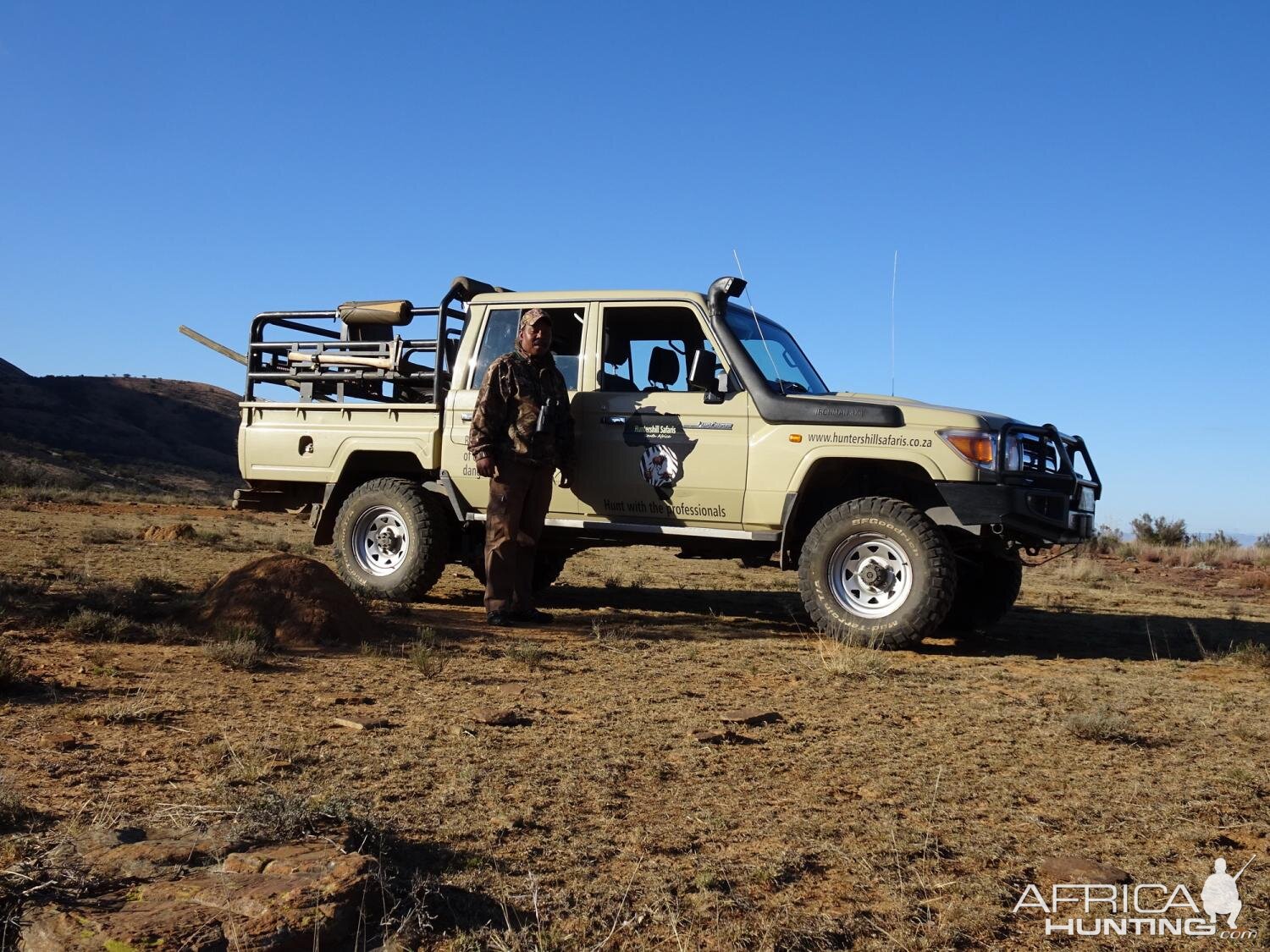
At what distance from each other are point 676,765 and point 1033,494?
148 inches

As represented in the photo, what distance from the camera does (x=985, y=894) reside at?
292 cm

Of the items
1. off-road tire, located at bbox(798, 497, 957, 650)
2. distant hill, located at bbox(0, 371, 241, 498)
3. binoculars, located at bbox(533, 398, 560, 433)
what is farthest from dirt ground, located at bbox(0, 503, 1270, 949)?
distant hill, located at bbox(0, 371, 241, 498)

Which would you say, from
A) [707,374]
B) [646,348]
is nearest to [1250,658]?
[707,374]

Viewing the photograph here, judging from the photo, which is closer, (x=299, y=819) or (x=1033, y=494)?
(x=299, y=819)

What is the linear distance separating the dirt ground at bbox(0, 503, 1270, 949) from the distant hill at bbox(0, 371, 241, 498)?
81.9 ft

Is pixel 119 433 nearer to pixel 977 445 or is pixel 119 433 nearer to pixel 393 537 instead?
pixel 393 537

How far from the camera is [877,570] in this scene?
7.12 meters

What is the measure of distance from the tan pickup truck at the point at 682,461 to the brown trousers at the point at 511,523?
0.39 metres

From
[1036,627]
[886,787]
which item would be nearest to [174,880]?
[886,787]

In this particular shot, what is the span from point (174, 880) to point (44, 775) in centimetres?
144

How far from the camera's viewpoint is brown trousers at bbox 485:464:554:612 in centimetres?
763
